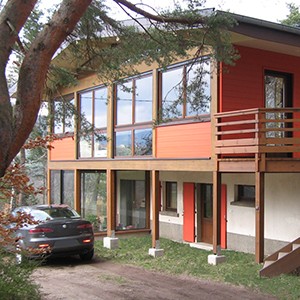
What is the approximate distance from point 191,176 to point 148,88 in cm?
311

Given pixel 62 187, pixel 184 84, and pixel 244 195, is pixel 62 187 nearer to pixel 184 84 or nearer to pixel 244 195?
pixel 244 195

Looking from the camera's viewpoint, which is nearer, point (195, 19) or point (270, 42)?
point (195, 19)

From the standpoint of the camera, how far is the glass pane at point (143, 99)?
43.6 ft

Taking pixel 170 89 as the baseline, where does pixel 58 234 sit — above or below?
below

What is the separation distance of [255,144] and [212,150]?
1.37 meters

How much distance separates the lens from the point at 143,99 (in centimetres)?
1355

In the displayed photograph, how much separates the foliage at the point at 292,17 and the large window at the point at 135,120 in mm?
14191

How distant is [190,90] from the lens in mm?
10070

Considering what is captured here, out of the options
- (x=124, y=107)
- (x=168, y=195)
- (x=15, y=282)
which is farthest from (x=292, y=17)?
(x=15, y=282)

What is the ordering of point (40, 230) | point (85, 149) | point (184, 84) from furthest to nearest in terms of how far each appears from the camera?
point (85, 149) → point (40, 230) → point (184, 84)

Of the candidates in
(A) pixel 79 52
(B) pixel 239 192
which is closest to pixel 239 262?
(B) pixel 239 192

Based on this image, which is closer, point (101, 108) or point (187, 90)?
point (187, 90)

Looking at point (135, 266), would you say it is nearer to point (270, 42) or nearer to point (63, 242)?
point (63, 242)

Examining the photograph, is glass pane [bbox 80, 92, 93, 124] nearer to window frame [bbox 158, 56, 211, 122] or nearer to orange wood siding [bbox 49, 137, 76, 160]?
orange wood siding [bbox 49, 137, 76, 160]
